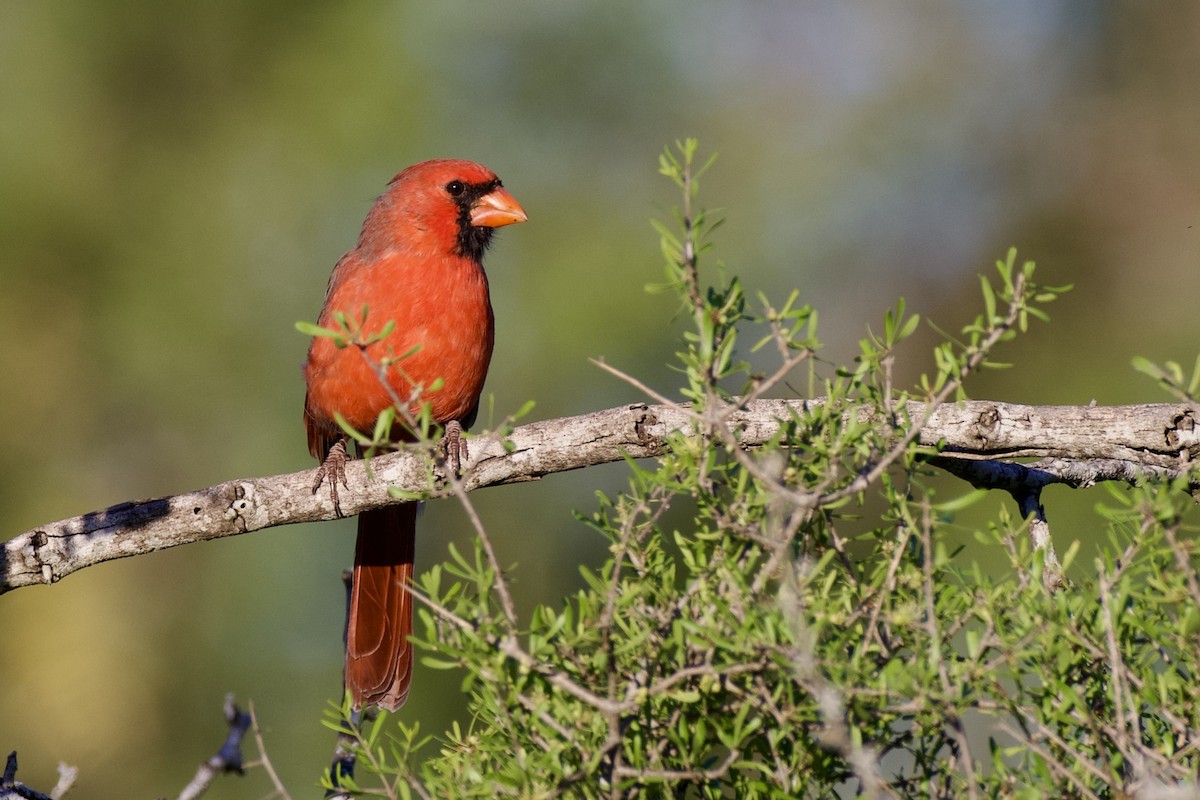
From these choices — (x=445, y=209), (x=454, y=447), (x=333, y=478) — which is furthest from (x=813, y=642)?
(x=445, y=209)

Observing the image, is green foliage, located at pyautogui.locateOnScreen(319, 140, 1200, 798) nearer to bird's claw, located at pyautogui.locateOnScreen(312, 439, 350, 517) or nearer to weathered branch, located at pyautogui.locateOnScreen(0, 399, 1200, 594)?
weathered branch, located at pyautogui.locateOnScreen(0, 399, 1200, 594)

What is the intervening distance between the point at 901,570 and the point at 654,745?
1.14 feet

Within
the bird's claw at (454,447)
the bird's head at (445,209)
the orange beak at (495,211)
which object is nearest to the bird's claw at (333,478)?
the bird's claw at (454,447)

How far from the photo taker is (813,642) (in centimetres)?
118

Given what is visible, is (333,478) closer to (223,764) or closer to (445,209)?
(223,764)

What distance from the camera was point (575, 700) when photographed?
1.38 meters

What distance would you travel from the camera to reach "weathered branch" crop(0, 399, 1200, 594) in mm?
2205

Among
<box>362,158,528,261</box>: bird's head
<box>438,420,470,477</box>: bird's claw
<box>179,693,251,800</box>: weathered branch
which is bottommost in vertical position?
<box>179,693,251,800</box>: weathered branch

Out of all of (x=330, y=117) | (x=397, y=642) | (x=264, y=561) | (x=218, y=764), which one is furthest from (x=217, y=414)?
(x=218, y=764)

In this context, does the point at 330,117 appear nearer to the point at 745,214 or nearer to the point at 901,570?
the point at 745,214

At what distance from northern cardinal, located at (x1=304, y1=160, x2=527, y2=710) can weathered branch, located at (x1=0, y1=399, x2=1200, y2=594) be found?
0.57m

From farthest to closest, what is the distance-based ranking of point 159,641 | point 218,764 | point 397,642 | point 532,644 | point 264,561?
point 264,561, point 159,641, point 397,642, point 218,764, point 532,644

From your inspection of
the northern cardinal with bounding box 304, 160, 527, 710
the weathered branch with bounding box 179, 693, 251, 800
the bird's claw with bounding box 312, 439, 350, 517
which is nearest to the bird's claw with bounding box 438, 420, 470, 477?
the northern cardinal with bounding box 304, 160, 527, 710

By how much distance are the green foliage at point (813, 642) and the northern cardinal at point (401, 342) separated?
1.75 m
